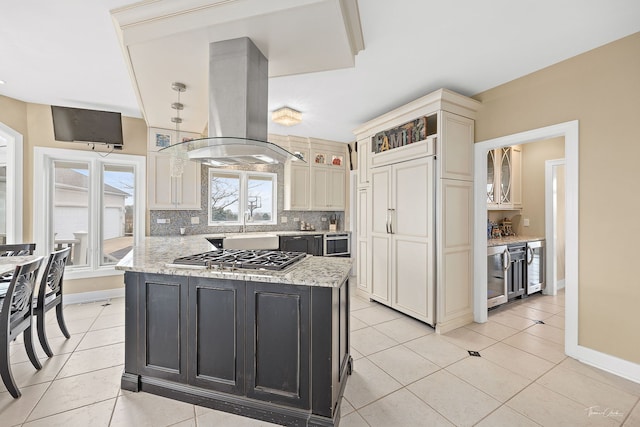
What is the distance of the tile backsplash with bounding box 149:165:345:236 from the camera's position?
4367mm

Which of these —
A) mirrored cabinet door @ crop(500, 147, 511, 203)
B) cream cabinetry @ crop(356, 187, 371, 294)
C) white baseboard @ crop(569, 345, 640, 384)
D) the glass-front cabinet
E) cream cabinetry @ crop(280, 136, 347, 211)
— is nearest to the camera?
white baseboard @ crop(569, 345, 640, 384)

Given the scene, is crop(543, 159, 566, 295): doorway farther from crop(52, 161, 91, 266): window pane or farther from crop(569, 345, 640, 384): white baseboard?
crop(52, 161, 91, 266): window pane

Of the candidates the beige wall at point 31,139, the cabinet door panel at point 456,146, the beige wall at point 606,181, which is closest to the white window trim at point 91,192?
the beige wall at point 31,139

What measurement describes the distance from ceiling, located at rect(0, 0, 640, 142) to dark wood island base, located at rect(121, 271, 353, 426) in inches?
65.3

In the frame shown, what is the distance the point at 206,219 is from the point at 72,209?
1.80 m

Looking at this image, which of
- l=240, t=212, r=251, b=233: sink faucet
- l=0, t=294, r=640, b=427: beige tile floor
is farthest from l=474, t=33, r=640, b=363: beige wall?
l=240, t=212, r=251, b=233: sink faucet

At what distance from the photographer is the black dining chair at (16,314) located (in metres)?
1.89

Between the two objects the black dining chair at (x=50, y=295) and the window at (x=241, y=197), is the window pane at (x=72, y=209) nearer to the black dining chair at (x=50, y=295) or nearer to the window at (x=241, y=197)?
the black dining chair at (x=50, y=295)

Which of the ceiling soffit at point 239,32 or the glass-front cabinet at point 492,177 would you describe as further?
the glass-front cabinet at point 492,177

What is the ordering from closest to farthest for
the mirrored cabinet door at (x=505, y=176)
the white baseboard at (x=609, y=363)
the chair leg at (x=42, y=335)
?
the white baseboard at (x=609, y=363) < the chair leg at (x=42, y=335) < the mirrored cabinet door at (x=505, y=176)

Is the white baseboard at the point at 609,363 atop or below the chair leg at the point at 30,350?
below

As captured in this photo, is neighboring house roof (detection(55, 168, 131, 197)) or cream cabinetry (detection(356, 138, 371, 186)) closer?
neighboring house roof (detection(55, 168, 131, 197))

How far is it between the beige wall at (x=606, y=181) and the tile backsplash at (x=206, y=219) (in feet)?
12.7

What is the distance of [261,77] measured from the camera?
2.11 metres
